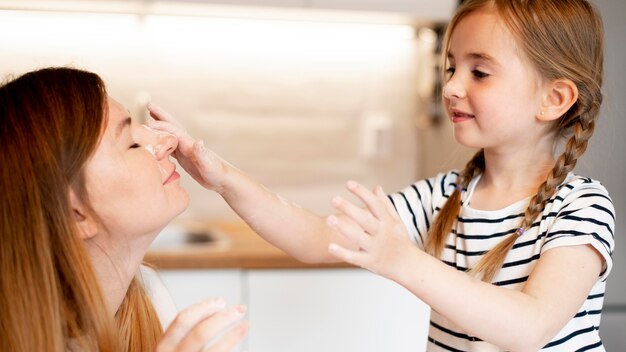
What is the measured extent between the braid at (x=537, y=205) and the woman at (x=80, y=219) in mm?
450

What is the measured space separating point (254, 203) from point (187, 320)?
1.39ft

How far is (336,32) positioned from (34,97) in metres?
1.86

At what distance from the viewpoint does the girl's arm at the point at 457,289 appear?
1.06m

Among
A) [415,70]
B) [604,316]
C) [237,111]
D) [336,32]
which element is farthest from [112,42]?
[604,316]

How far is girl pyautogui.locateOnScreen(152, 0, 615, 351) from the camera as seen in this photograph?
119 centimetres

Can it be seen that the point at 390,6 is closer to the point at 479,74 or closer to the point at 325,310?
the point at 325,310

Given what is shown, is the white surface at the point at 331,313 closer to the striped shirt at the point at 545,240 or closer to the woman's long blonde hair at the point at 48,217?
the striped shirt at the point at 545,240

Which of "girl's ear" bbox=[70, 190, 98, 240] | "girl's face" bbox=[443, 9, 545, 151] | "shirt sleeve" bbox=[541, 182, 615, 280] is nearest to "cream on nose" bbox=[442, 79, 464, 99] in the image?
"girl's face" bbox=[443, 9, 545, 151]

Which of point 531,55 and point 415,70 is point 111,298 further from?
point 415,70

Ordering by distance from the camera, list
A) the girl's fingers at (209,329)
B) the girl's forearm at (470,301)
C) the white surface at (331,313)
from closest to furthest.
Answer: the girl's fingers at (209,329), the girl's forearm at (470,301), the white surface at (331,313)

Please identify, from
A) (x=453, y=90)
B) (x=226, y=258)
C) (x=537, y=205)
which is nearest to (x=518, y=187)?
(x=537, y=205)

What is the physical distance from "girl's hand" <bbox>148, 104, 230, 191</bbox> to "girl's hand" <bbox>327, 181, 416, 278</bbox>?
0.36 meters

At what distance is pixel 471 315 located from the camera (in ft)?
3.61

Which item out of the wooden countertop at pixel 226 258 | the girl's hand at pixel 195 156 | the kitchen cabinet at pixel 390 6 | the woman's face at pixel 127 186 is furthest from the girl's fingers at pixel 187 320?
the kitchen cabinet at pixel 390 6
